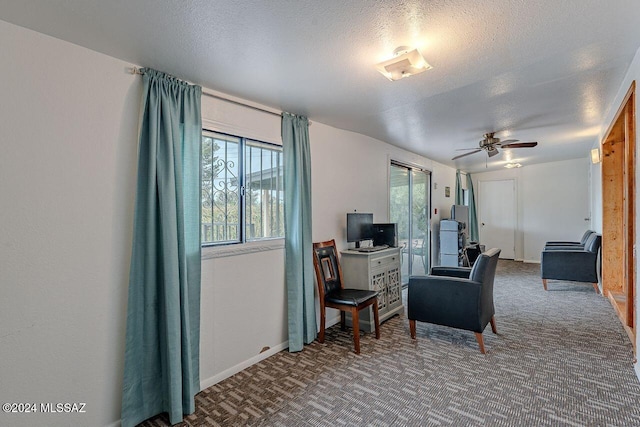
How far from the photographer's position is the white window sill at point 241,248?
2510mm

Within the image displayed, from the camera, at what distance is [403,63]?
2006 mm

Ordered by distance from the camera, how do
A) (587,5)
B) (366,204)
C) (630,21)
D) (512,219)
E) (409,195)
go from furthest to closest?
(512,219), (409,195), (366,204), (630,21), (587,5)

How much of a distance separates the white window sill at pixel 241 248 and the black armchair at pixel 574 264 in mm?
4469

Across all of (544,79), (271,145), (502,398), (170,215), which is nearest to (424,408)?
(502,398)

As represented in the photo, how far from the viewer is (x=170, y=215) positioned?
2100 millimetres

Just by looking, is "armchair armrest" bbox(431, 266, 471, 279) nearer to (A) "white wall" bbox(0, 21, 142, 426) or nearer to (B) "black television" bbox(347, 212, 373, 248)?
(B) "black television" bbox(347, 212, 373, 248)

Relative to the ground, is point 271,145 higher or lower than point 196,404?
higher

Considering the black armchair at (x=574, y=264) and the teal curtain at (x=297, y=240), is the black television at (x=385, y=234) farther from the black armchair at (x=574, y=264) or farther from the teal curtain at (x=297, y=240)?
the black armchair at (x=574, y=264)

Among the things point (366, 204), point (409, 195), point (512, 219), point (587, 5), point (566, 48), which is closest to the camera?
point (587, 5)

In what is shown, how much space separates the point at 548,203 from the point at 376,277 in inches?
241

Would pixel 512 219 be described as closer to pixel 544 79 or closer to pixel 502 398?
pixel 544 79

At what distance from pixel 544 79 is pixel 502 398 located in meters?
2.46

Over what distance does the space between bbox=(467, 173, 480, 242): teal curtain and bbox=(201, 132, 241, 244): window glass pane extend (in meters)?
6.70

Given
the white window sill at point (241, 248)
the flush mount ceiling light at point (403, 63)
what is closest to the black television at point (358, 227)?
the white window sill at point (241, 248)
